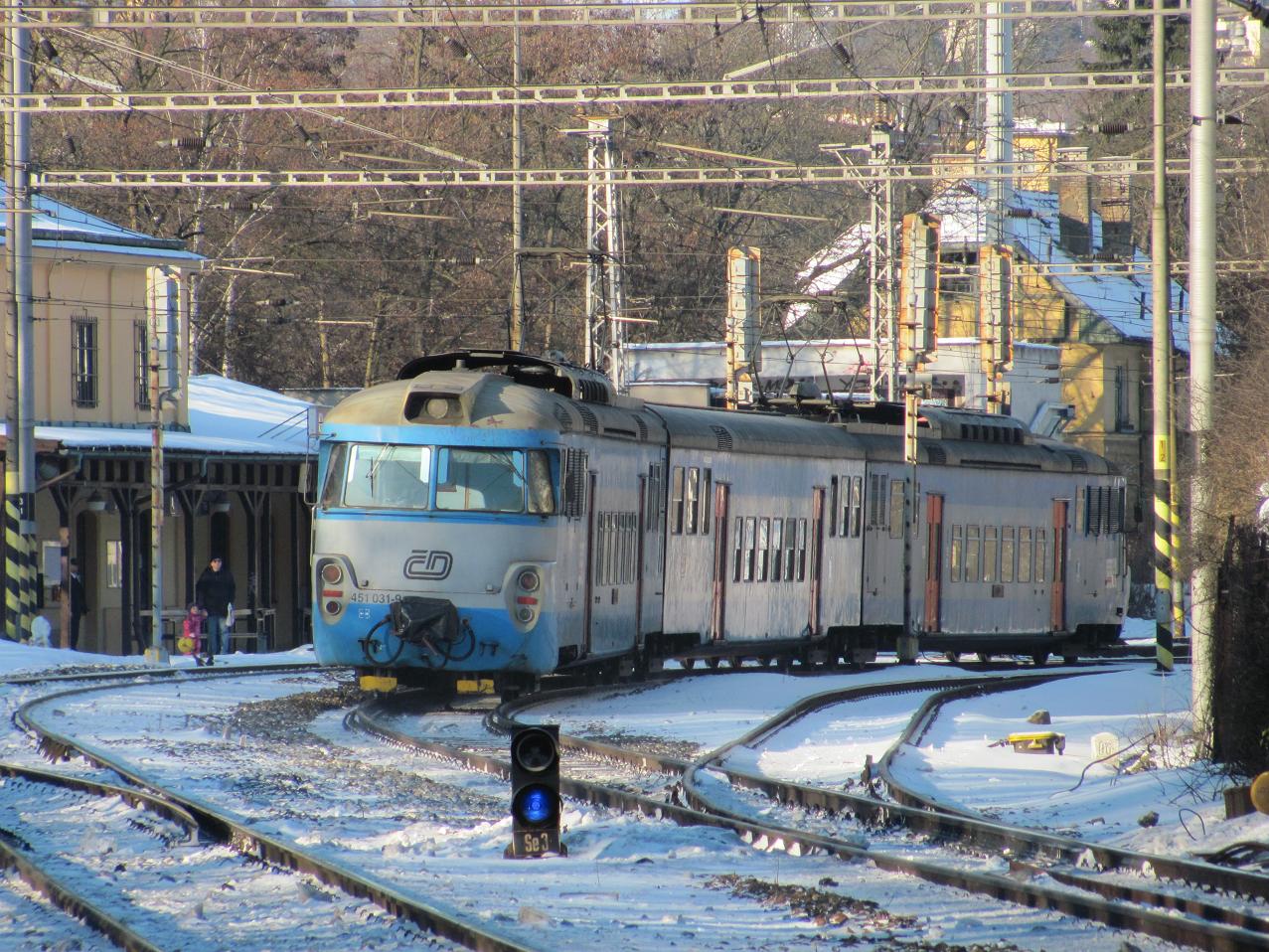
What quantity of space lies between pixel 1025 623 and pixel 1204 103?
14.1 meters

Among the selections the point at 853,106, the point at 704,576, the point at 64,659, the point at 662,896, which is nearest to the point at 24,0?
the point at 64,659

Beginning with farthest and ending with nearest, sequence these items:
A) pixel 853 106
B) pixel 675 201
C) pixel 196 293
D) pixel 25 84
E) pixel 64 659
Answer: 1. pixel 853 106
2. pixel 675 201
3. pixel 196 293
4. pixel 25 84
5. pixel 64 659

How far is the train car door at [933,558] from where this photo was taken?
2708cm

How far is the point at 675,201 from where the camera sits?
189 ft

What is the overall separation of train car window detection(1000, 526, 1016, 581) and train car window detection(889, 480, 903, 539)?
110 inches

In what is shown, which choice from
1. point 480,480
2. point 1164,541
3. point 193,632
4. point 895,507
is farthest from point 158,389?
point 1164,541

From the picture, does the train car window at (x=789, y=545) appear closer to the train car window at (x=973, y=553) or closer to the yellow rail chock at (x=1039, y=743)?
the train car window at (x=973, y=553)

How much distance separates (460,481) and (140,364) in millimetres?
21151

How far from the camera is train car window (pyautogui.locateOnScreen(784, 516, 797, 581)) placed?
23719 mm

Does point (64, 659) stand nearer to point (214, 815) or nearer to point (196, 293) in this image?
point (214, 815)

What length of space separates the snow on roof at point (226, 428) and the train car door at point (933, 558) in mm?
9911

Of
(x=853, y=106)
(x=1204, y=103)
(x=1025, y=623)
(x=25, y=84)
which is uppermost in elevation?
(x=853, y=106)

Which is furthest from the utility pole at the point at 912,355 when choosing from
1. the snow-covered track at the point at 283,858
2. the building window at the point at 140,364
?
the building window at the point at 140,364

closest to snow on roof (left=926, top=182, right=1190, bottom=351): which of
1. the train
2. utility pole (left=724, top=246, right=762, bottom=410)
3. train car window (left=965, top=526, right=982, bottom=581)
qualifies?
utility pole (left=724, top=246, right=762, bottom=410)
